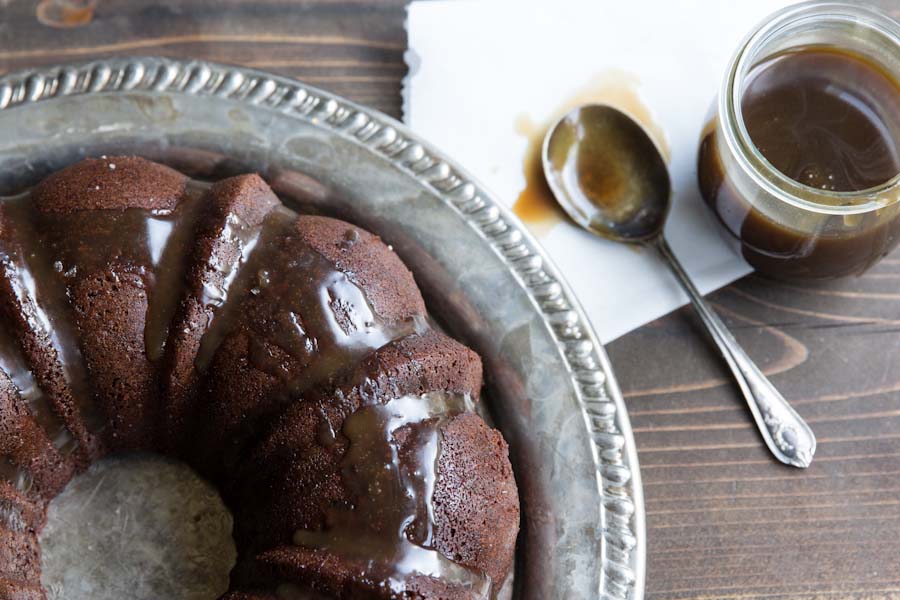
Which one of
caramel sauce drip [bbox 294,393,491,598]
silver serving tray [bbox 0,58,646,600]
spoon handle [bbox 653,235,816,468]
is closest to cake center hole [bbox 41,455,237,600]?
caramel sauce drip [bbox 294,393,491,598]

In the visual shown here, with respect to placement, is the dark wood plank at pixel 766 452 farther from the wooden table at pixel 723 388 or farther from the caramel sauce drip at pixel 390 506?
the caramel sauce drip at pixel 390 506

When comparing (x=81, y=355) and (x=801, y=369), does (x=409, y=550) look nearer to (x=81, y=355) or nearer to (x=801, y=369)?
(x=81, y=355)

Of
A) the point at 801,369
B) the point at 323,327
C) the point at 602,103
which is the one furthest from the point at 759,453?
the point at 323,327

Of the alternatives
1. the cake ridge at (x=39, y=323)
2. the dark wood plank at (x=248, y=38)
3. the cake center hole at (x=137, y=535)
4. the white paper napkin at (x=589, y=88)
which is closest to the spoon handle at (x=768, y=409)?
the white paper napkin at (x=589, y=88)

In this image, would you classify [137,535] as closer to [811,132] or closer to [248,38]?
[248,38]

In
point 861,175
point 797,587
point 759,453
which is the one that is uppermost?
point 861,175

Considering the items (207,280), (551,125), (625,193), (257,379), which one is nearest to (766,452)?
(625,193)
